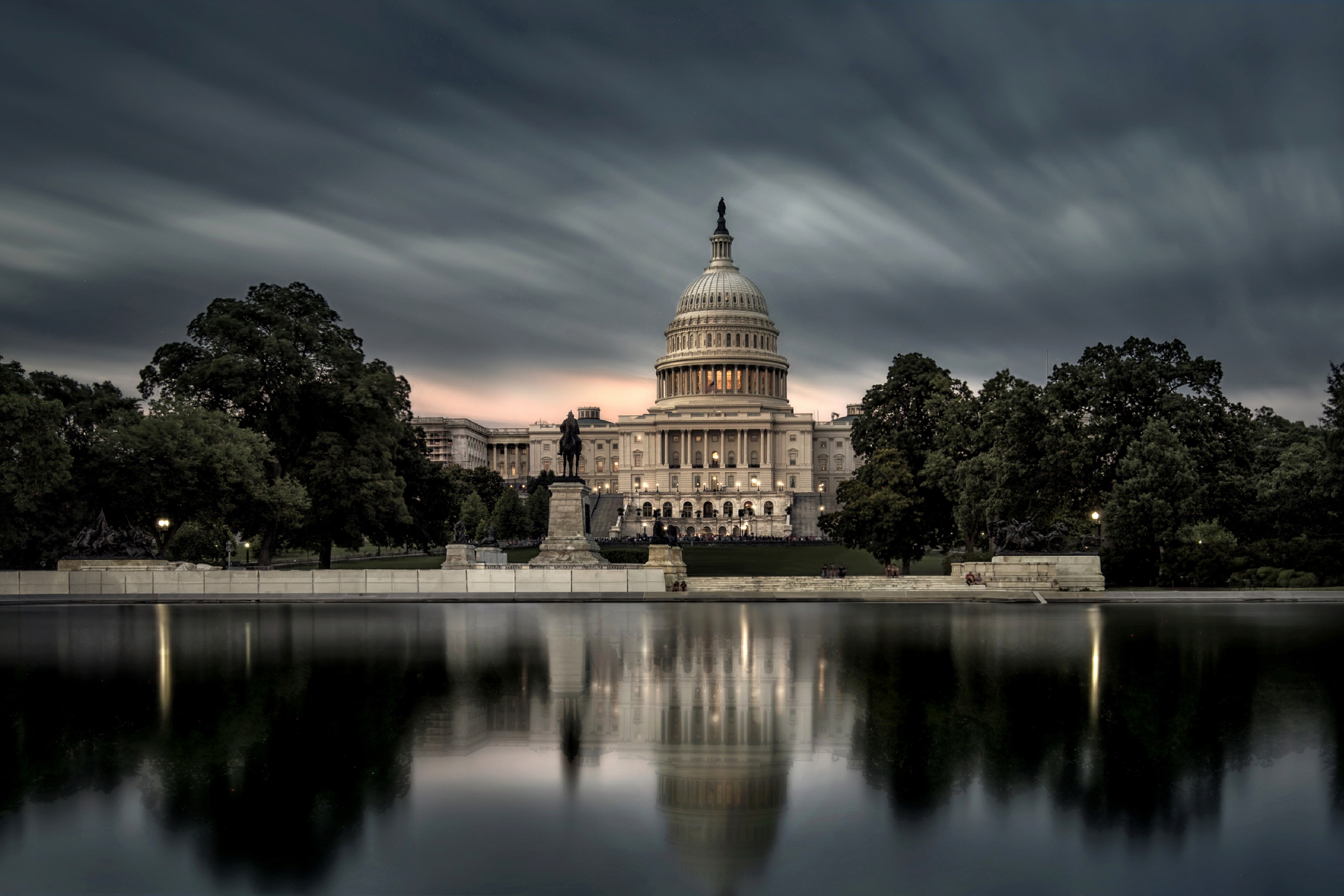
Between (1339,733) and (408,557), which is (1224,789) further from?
(408,557)

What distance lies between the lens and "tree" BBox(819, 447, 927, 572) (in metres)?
59.6

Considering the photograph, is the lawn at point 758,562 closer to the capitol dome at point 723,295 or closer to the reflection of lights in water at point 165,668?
the reflection of lights in water at point 165,668

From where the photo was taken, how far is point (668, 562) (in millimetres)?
44938

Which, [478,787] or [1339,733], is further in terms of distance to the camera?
[1339,733]

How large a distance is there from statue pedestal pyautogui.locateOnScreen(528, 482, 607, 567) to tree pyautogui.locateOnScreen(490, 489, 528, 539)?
56192mm

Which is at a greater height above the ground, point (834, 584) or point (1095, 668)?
point (1095, 668)

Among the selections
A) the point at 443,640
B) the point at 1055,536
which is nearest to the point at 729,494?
the point at 1055,536

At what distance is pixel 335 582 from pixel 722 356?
135780 millimetres

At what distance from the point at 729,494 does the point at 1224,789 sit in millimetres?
150732

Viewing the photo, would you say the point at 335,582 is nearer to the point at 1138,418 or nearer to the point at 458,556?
the point at 458,556

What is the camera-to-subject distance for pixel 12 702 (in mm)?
17109

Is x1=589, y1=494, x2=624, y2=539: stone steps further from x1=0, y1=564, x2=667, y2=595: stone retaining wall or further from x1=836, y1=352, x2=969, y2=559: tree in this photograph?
x1=0, y1=564, x2=667, y2=595: stone retaining wall

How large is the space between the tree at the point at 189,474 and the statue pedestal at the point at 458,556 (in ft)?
26.9

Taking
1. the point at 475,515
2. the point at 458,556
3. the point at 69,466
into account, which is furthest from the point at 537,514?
the point at 69,466
